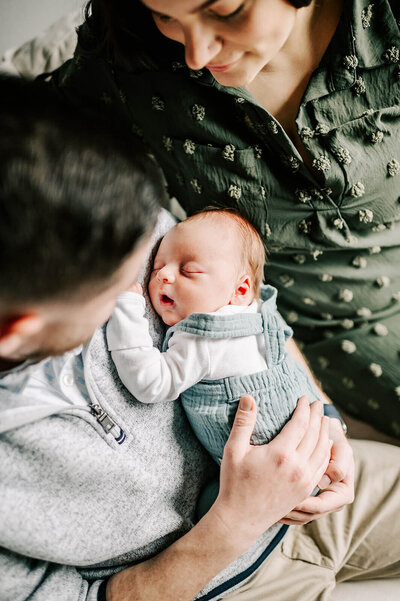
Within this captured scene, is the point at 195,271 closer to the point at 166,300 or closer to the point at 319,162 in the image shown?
the point at 166,300

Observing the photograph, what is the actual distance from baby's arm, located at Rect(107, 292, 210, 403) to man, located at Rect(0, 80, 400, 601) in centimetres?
3

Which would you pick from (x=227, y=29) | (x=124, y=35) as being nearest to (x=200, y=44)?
(x=227, y=29)

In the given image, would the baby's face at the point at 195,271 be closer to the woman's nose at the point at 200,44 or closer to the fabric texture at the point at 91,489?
the fabric texture at the point at 91,489

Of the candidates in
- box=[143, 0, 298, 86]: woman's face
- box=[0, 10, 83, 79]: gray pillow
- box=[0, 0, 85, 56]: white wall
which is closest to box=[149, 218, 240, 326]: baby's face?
box=[143, 0, 298, 86]: woman's face

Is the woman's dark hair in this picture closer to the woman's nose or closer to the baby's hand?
the woman's nose

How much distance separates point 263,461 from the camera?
827 millimetres

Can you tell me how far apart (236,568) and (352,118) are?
2.97 feet

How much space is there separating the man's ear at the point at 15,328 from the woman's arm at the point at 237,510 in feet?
1.32

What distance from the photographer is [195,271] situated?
0.93 m

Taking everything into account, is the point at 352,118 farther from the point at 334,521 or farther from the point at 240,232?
the point at 334,521

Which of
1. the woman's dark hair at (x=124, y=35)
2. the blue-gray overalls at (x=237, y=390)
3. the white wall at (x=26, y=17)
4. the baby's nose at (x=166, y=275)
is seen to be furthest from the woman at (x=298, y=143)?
the white wall at (x=26, y=17)

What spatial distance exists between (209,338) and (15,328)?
1.29ft

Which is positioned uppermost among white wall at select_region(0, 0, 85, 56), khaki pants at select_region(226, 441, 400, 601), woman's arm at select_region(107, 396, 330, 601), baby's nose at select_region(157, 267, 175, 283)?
white wall at select_region(0, 0, 85, 56)

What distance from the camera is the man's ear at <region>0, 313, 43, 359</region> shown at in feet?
1.90
